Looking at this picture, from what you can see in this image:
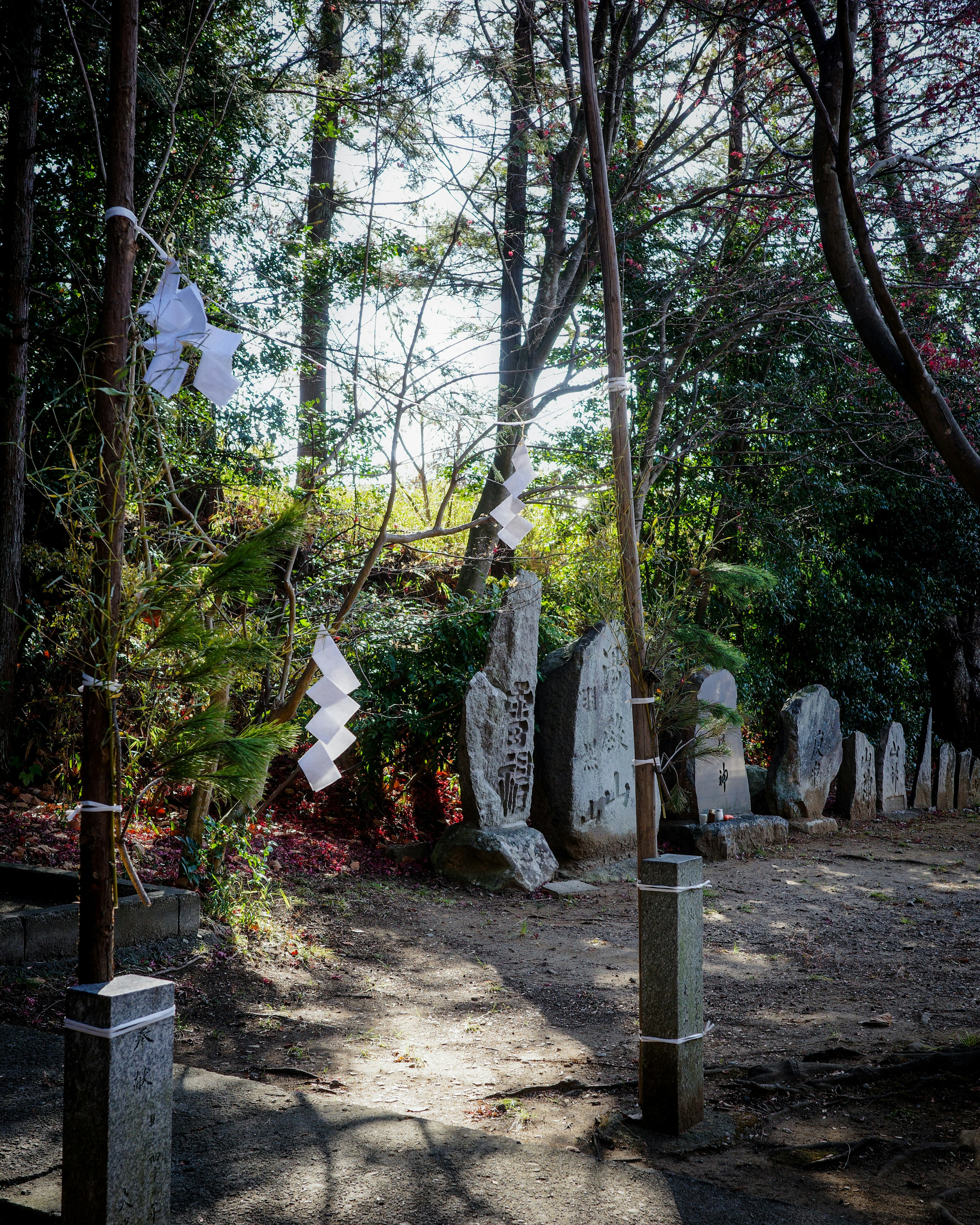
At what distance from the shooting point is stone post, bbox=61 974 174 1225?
1700 millimetres

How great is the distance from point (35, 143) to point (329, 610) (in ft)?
11.7

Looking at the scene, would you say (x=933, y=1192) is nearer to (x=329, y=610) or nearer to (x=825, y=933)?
(x=825, y=933)

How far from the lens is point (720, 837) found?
7.72 m

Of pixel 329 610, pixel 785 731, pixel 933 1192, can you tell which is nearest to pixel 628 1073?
pixel 933 1192

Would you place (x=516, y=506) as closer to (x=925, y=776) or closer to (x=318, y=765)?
(x=318, y=765)

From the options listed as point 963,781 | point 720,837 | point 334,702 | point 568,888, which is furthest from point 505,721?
point 963,781

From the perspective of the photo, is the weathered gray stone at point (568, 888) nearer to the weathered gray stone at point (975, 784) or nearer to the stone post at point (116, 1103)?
the stone post at point (116, 1103)

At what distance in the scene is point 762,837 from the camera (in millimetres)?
8164

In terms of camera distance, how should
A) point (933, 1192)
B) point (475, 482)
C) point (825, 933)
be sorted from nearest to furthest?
point (933, 1192), point (825, 933), point (475, 482)

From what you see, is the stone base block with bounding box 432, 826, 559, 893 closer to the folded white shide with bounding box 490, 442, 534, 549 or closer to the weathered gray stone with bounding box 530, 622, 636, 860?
the weathered gray stone with bounding box 530, 622, 636, 860

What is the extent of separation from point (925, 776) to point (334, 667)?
9.85 meters

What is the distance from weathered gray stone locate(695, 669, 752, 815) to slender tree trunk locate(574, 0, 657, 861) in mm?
4861

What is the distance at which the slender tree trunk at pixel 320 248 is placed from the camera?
662 cm

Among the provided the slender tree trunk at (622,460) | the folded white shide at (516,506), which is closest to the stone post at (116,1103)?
the slender tree trunk at (622,460)
